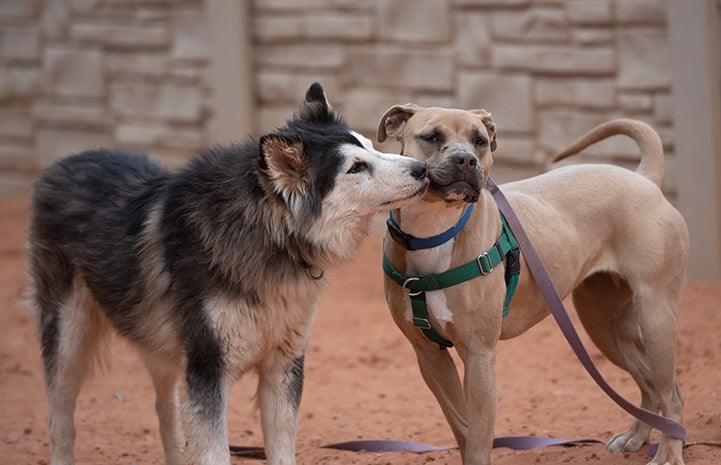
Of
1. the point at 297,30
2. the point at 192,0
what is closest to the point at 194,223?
the point at 297,30

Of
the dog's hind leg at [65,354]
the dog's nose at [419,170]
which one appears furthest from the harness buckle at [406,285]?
the dog's hind leg at [65,354]

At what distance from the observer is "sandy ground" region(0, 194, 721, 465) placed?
5.64m

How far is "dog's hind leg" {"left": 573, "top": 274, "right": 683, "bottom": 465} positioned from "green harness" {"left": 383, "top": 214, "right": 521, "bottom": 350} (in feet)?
2.38

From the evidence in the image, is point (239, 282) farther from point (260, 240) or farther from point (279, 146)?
point (279, 146)

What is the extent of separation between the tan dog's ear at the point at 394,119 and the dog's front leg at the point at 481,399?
1.07 metres

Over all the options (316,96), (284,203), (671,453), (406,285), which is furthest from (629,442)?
(316,96)

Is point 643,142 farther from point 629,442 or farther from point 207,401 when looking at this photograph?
point 207,401

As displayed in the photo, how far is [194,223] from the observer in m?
4.52

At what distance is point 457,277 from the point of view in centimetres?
445

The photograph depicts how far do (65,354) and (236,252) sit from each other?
4.39 feet

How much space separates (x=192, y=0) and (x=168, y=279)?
276 inches

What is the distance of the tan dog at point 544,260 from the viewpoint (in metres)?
4.46

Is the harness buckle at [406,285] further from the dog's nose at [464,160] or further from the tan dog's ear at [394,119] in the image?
the tan dog's ear at [394,119]

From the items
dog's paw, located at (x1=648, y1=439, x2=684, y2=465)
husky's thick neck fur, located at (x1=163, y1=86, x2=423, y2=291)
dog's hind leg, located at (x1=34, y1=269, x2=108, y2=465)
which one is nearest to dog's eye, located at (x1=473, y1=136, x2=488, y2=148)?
husky's thick neck fur, located at (x1=163, y1=86, x2=423, y2=291)
